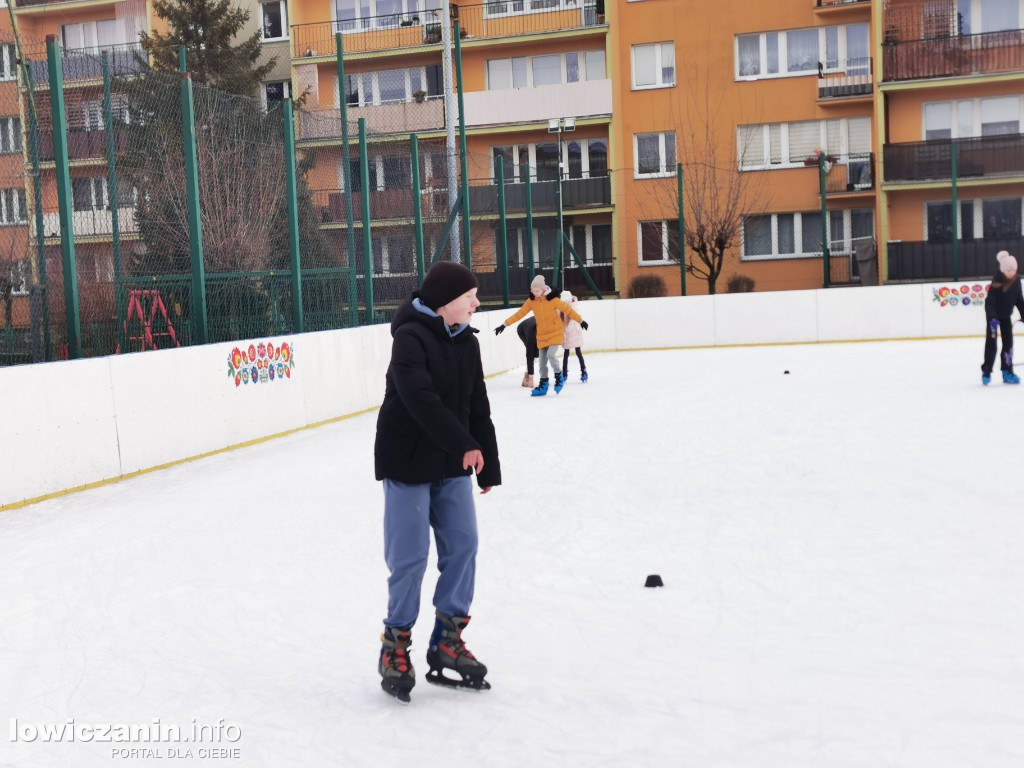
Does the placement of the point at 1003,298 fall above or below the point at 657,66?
below

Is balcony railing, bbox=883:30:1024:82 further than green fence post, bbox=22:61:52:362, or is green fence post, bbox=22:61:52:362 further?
balcony railing, bbox=883:30:1024:82

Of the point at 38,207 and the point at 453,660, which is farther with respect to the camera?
the point at 38,207

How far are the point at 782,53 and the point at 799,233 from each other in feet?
16.4

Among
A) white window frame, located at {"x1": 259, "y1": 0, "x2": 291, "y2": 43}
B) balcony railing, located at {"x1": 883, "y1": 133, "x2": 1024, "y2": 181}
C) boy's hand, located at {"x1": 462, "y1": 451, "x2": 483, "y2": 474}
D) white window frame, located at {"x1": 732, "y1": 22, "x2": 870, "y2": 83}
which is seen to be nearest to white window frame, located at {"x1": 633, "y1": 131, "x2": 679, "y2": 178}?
white window frame, located at {"x1": 732, "y1": 22, "x2": 870, "y2": 83}

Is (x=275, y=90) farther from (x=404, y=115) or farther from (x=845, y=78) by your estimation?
(x=845, y=78)

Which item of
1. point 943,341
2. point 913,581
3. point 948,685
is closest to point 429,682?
point 948,685

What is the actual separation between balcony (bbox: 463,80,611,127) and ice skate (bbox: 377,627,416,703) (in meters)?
34.3

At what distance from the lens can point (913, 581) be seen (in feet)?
18.9

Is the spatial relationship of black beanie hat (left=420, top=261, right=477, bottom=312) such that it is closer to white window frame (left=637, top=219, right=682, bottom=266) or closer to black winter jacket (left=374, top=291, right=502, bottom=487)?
black winter jacket (left=374, top=291, right=502, bottom=487)

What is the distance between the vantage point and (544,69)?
39.0 m

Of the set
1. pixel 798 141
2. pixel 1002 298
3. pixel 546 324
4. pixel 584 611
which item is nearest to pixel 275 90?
pixel 798 141

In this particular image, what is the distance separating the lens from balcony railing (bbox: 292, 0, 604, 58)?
38.2 m

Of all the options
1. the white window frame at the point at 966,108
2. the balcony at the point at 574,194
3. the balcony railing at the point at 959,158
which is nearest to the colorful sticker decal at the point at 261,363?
the balcony at the point at 574,194

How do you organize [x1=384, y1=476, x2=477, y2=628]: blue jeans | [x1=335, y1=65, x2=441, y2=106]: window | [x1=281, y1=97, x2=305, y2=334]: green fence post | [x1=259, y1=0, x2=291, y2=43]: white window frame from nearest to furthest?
[x1=384, y1=476, x2=477, y2=628]: blue jeans
[x1=281, y1=97, x2=305, y2=334]: green fence post
[x1=335, y1=65, x2=441, y2=106]: window
[x1=259, y1=0, x2=291, y2=43]: white window frame
